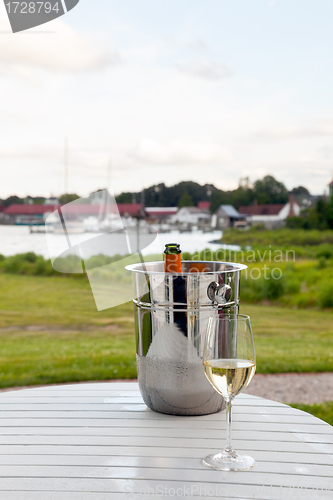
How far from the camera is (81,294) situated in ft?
31.8

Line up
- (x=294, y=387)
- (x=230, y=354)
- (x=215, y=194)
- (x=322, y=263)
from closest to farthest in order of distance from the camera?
(x=230, y=354)
(x=294, y=387)
(x=215, y=194)
(x=322, y=263)

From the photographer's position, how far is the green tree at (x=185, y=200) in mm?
7203

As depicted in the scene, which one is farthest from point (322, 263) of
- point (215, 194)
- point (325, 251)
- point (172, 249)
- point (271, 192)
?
point (172, 249)

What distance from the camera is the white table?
799 millimetres

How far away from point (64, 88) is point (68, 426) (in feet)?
22.2

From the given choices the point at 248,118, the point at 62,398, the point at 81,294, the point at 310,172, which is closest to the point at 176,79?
the point at 248,118

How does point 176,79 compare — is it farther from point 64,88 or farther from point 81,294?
→ point 81,294

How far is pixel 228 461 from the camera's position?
895 mm

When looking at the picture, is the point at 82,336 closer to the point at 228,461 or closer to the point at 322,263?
the point at 322,263

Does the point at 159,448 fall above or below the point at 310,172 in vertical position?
below

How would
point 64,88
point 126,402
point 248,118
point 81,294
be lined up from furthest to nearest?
point 81,294 < point 248,118 < point 64,88 < point 126,402

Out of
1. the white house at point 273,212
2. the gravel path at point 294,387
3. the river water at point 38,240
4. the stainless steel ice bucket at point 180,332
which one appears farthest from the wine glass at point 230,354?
the white house at point 273,212

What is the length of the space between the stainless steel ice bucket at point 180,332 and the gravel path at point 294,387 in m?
3.10

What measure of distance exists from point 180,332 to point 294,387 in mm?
3710
